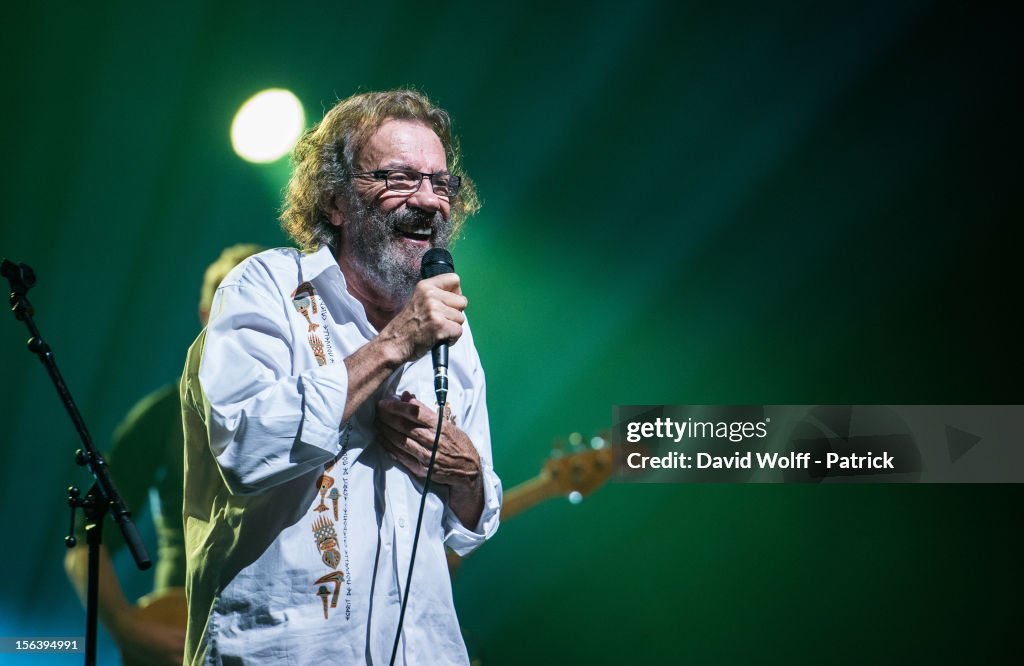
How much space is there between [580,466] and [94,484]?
179 centimetres

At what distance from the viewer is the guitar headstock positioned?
130 inches

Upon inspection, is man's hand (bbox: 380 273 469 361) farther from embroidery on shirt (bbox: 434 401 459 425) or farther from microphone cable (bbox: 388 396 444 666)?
embroidery on shirt (bbox: 434 401 459 425)

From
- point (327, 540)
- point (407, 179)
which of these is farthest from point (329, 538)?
point (407, 179)

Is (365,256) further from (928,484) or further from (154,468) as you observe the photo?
(928,484)

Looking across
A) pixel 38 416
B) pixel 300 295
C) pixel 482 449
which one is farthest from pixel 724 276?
pixel 38 416

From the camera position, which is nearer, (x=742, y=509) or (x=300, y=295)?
(x=300, y=295)

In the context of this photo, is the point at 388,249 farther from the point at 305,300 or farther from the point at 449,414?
the point at 449,414

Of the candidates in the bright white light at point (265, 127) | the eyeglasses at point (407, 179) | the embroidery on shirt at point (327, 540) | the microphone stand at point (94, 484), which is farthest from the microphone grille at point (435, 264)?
the bright white light at point (265, 127)

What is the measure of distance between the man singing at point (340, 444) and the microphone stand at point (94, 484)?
0.50 m

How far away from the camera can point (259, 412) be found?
1.36 metres

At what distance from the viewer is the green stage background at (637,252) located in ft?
10.7

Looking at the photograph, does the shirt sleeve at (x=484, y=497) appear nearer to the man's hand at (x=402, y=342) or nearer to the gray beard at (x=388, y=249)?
the gray beard at (x=388, y=249)

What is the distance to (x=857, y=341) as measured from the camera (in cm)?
339

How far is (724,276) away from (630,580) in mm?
1232
